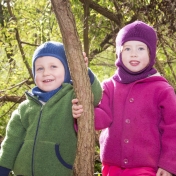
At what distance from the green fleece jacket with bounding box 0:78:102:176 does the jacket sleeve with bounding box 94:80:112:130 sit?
6.4 inches

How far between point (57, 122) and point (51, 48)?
0.52 meters

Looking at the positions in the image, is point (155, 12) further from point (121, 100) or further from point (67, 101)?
point (67, 101)

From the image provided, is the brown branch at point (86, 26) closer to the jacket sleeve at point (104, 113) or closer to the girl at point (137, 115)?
the girl at point (137, 115)

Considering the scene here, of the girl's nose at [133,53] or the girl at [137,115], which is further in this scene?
the girl's nose at [133,53]

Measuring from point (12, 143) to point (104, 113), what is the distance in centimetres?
67

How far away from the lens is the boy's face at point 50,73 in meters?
2.69

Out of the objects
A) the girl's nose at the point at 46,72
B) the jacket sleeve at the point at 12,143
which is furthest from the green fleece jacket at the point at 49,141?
the girl's nose at the point at 46,72

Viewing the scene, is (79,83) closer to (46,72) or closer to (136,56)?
(46,72)

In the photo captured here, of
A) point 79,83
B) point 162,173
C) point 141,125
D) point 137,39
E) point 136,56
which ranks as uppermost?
point 137,39

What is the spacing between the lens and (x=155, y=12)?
13.5 ft

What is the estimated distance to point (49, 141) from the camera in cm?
257

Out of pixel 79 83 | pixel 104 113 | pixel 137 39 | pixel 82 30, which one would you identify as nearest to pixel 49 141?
pixel 104 113

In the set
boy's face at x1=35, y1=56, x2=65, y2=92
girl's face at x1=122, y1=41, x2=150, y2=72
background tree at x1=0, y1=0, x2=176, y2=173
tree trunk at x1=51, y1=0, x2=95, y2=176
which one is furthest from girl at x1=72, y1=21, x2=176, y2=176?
background tree at x1=0, y1=0, x2=176, y2=173

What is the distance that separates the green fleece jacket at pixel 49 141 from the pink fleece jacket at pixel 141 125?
246mm
